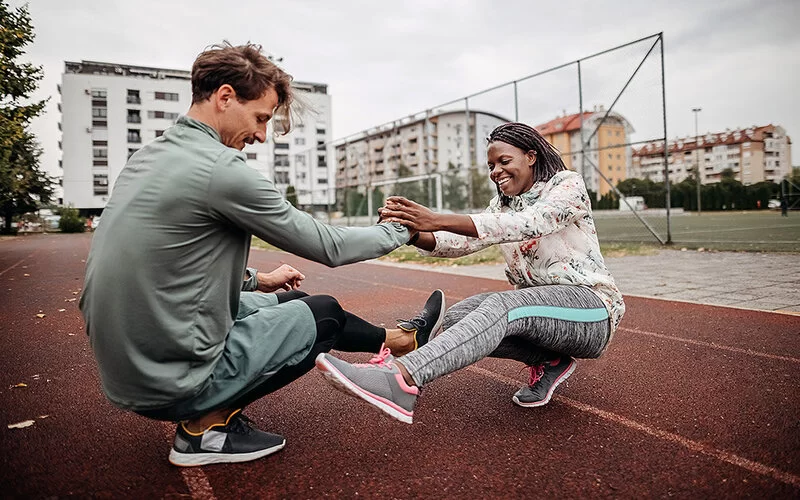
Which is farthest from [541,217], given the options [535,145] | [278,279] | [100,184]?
[100,184]

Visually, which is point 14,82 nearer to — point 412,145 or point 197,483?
point 197,483

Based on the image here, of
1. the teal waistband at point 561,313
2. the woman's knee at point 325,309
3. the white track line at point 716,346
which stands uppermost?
the woman's knee at point 325,309

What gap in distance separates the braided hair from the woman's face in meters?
0.02

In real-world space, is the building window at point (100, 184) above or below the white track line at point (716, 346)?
above

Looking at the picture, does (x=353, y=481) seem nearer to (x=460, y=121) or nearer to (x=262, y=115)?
(x=262, y=115)

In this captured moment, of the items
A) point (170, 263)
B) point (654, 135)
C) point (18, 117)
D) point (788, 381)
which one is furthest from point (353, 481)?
point (18, 117)

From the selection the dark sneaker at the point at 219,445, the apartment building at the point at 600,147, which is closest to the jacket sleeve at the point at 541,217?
the dark sneaker at the point at 219,445

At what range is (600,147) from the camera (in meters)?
11.9

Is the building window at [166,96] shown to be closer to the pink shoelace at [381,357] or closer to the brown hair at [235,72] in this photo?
the brown hair at [235,72]

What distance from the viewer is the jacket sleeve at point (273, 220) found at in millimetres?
1690

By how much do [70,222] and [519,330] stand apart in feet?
142

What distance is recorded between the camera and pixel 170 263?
1679mm

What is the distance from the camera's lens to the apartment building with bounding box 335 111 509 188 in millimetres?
17672

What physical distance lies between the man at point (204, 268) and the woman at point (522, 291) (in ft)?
1.11
